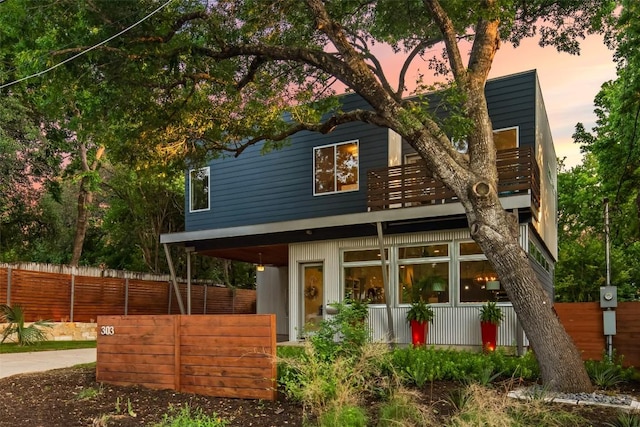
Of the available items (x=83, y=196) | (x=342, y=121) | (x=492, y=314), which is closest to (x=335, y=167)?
(x=342, y=121)

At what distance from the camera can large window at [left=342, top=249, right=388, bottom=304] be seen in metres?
12.8

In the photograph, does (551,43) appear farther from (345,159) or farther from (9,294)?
(9,294)

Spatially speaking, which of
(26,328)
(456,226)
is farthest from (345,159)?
(26,328)

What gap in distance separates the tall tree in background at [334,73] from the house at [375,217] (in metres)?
2.18

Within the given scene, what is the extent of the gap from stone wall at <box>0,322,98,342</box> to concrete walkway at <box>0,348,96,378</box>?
3276 mm

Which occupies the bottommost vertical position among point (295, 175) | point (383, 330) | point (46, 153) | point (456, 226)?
point (383, 330)

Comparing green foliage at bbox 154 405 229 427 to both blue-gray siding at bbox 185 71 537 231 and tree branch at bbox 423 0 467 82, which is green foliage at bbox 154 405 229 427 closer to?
tree branch at bbox 423 0 467 82

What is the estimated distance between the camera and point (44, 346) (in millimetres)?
13422

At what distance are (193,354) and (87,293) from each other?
37.3 ft

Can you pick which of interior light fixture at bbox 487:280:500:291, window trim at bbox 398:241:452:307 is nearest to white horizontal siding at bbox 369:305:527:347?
window trim at bbox 398:241:452:307

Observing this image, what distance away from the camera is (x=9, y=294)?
47.2ft

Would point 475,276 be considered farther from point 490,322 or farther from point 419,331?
point 419,331

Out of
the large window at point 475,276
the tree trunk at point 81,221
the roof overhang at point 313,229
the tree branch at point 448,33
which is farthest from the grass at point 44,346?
the tree branch at point 448,33

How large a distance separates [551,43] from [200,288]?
14.9m
